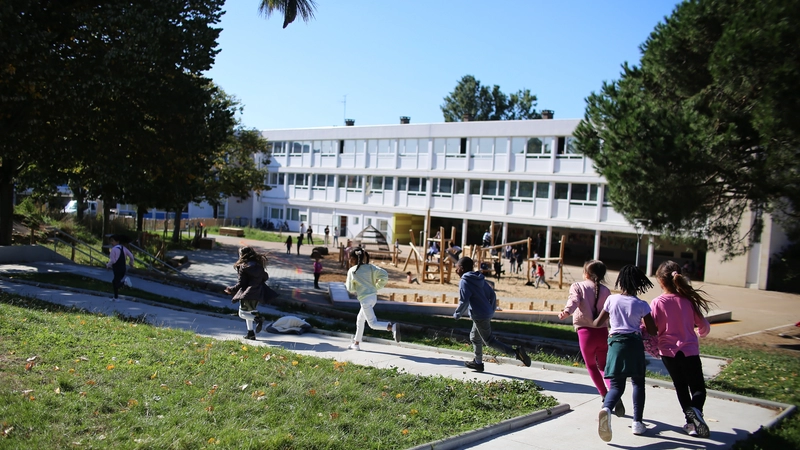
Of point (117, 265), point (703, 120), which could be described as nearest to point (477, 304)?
point (703, 120)

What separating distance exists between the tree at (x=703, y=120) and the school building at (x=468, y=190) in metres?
20.7

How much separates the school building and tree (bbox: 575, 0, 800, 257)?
813 inches

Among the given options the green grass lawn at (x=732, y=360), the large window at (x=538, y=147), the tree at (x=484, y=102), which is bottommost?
the green grass lawn at (x=732, y=360)

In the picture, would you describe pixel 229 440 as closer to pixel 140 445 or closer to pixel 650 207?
pixel 140 445

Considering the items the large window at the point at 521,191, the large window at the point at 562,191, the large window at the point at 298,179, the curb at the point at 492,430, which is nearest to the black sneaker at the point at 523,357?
the curb at the point at 492,430

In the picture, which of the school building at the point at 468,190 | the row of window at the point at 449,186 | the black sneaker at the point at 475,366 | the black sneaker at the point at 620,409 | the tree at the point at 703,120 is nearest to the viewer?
the black sneaker at the point at 620,409

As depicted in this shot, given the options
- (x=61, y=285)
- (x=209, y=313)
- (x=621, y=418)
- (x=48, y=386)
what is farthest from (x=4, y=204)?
(x=621, y=418)

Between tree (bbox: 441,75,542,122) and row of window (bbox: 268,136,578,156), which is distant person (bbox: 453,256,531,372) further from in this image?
tree (bbox: 441,75,542,122)

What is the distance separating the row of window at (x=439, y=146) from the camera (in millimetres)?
42062

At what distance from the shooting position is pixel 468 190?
46.1 metres

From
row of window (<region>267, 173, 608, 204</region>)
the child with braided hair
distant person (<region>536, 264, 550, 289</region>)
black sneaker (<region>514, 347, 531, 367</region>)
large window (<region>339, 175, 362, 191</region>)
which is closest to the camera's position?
black sneaker (<region>514, 347, 531, 367</region>)

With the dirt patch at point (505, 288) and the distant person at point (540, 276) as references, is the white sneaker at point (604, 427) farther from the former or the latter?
the distant person at point (540, 276)

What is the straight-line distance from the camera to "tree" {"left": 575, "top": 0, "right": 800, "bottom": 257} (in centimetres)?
1118

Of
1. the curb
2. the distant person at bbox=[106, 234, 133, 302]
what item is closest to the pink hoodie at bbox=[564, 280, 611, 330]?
the curb
